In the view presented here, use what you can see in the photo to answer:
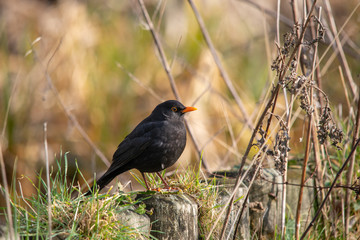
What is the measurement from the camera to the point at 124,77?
24.4 feet

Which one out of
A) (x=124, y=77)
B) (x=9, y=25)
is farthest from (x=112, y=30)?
(x=9, y=25)

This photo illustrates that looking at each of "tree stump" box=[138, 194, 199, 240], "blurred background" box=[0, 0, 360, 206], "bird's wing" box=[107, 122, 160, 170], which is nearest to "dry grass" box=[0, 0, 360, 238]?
"blurred background" box=[0, 0, 360, 206]

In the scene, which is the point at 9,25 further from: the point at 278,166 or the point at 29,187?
the point at 278,166

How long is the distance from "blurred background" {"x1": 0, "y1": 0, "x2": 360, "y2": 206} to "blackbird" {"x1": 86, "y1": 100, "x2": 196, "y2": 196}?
10.3 ft

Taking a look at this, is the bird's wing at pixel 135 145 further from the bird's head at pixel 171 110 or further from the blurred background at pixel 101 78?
the blurred background at pixel 101 78

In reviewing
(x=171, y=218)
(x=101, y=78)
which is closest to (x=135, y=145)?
(x=171, y=218)

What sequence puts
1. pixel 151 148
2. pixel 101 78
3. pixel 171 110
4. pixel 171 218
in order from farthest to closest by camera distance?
pixel 101 78, pixel 171 110, pixel 151 148, pixel 171 218

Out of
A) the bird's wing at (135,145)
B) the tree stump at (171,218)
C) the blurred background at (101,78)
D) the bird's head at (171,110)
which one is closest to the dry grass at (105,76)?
the blurred background at (101,78)

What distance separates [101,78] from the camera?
24.5 feet

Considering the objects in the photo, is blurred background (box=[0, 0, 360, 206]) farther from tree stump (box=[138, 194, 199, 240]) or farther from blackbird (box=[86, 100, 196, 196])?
tree stump (box=[138, 194, 199, 240])

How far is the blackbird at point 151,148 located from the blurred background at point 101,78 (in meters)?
3.15

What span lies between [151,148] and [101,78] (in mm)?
4263

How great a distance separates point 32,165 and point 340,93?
475cm

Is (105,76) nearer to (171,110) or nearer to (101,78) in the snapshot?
(101,78)
